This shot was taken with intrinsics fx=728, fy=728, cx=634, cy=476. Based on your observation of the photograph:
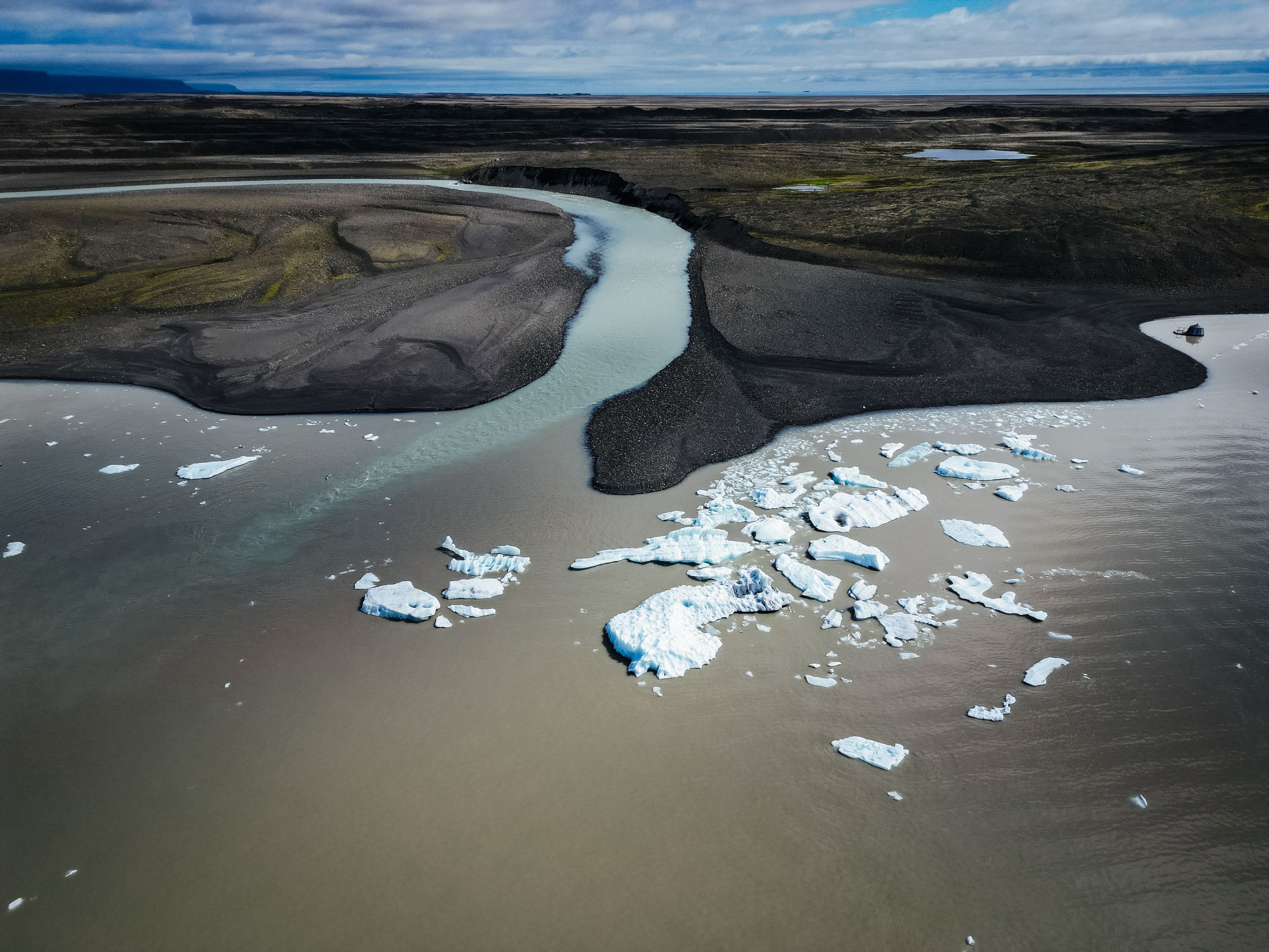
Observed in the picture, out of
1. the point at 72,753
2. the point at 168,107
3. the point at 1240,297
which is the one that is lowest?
the point at 72,753

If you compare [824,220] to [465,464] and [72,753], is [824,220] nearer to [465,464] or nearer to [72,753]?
[465,464]

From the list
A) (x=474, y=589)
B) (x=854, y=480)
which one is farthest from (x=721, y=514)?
(x=474, y=589)

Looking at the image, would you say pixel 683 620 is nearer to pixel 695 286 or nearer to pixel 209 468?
pixel 209 468

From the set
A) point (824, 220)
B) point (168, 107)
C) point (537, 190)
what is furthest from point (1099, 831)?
point (168, 107)

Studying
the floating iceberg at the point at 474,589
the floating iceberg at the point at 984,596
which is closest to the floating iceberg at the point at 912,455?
the floating iceberg at the point at 984,596

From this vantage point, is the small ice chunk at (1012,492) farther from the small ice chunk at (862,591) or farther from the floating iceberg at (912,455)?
the small ice chunk at (862,591)

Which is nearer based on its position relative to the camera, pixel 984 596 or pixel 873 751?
pixel 873 751
